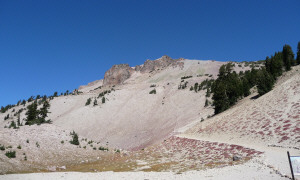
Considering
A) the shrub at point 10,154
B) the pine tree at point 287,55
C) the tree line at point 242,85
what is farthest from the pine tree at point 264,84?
the shrub at point 10,154

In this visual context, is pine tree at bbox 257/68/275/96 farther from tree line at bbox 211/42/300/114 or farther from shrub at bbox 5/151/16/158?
shrub at bbox 5/151/16/158

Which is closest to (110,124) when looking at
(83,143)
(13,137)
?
(83,143)

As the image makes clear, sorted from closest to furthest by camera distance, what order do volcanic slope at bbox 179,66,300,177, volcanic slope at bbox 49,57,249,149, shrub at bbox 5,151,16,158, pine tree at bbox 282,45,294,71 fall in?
volcanic slope at bbox 179,66,300,177 → shrub at bbox 5,151,16,158 → volcanic slope at bbox 49,57,249,149 → pine tree at bbox 282,45,294,71

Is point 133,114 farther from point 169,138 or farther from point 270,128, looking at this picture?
point 270,128

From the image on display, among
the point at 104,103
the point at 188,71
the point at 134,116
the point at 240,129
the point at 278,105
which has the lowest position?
the point at 240,129

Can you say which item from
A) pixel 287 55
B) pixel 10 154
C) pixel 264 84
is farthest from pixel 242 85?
pixel 10 154

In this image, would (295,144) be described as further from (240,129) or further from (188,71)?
(188,71)

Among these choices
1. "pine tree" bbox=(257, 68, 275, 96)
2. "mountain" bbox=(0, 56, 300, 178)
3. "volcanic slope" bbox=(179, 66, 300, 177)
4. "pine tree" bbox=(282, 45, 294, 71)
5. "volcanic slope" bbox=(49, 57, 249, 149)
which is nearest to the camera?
"volcanic slope" bbox=(179, 66, 300, 177)

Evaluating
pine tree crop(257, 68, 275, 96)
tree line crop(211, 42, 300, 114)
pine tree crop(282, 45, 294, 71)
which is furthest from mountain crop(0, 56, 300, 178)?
pine tree crop(282, 45, 294, 71)

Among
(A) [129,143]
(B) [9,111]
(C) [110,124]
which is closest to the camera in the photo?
(A) [129,143]

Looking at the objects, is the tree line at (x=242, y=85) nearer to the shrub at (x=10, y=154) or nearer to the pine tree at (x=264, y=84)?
the pine tree at (x=264, y=84)

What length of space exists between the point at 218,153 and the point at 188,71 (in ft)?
473

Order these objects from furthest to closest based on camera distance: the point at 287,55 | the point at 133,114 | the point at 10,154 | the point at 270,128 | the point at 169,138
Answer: the point at 133,114, the point at 287,55, the point at 169,138, the point at 270,128, the point at 10,154

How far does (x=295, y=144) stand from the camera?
70.2 feet
